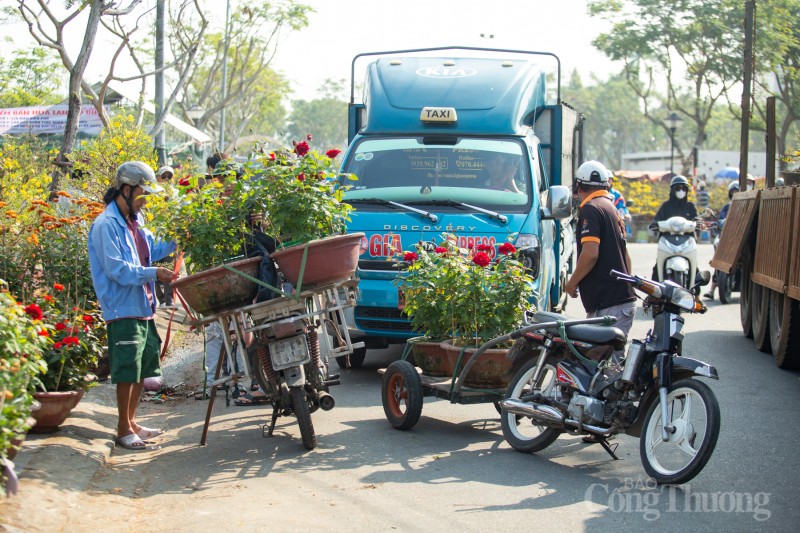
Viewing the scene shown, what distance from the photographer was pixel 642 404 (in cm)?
613

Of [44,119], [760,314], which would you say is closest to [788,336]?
[760,314]

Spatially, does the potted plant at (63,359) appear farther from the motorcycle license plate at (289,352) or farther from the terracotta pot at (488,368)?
the terracotta pot at (488,368)

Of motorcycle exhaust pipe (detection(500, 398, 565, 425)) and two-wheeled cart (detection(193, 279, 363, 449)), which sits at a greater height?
two-wheeled cart (detection(193, 279, 363, 449))

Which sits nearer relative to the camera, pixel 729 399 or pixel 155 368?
pixel 155 368

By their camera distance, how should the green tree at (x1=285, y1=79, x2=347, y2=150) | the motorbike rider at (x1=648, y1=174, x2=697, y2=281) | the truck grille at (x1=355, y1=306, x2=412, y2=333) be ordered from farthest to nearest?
1. the green tree at (x1=285, y1=79, x2=347, y2=150)
2. the motorbike rider at (x1=648, y1=174, x2=697, y2=281)
3. the truck grille at (x1=355, y1=306, x2=412, y2=333)

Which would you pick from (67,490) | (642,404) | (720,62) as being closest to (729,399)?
(642,404)

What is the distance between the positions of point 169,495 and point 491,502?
1.91m

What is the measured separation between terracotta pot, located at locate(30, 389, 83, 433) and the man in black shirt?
12.0ft

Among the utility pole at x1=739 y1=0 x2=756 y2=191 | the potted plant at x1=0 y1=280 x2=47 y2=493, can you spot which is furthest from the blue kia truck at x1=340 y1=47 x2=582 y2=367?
the utility pole at x1=739 y1=0 x2=756 y2=191

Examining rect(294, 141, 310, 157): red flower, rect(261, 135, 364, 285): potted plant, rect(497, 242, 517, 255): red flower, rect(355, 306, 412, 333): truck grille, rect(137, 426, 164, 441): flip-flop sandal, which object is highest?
rect(294, 141, 310, 157): red flower

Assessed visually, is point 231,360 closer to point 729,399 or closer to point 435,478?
point 435,478

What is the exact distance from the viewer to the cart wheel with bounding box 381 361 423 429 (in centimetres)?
732

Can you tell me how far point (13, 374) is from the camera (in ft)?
15.6

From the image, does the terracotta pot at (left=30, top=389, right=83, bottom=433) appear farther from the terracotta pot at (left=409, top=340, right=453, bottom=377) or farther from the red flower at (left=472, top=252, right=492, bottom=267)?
the red flower at (left=472, top=252, right=492, bottom=267)
